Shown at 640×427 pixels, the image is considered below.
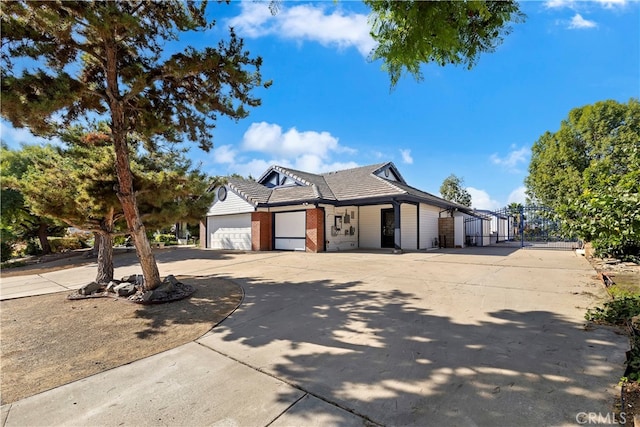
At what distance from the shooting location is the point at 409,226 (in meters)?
16.5

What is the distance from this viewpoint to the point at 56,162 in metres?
6.65

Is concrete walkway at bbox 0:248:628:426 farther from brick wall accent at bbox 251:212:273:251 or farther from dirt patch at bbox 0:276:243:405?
brick wall accent at bbox 251:212:273:251

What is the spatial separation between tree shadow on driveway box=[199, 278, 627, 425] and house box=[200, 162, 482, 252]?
33.1 ft

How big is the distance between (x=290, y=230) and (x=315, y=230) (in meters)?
2.19

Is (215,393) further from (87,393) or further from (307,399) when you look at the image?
(87,393)

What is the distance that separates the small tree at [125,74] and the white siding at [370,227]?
12.3m

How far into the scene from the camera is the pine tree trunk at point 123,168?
583 cm

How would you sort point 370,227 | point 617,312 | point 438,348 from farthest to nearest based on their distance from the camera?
point 370,227, point 617,312, point 438,348

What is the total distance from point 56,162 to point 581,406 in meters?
9.65

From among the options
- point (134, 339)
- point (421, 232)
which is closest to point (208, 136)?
point (134, 339)

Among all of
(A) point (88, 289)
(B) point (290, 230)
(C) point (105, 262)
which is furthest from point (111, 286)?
(B) point (290, 230)

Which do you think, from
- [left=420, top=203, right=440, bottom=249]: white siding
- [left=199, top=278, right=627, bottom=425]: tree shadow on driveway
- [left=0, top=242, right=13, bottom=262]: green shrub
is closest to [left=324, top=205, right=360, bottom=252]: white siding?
[left=420, top=203, right=440, bottom=249]: white siding

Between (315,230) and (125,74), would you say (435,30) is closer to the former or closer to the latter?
(125,74)

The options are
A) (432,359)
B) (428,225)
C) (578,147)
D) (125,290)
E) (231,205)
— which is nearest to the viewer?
(432,359)
